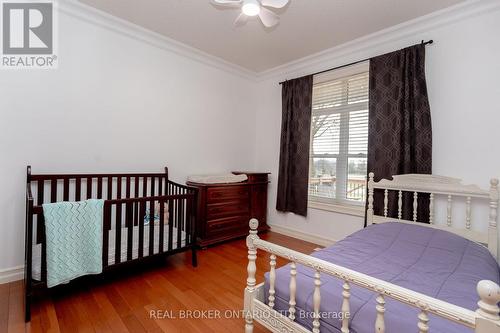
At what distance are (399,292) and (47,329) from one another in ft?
6.47

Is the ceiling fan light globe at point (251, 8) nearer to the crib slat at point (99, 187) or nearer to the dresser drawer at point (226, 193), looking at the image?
the dresser drawer at point (226, 193)

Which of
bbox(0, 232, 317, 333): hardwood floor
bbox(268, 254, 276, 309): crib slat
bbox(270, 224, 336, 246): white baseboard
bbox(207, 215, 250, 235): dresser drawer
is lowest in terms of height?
bbox(0, 232, 317, 333): hardwood floor

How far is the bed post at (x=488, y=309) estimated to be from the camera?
64cm

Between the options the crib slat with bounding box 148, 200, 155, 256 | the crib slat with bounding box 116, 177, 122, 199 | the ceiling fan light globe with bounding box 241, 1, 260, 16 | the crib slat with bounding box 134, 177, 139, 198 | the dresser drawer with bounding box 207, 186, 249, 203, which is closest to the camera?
the ceiling fan light globe with bounding box 241, 1, 260, 16

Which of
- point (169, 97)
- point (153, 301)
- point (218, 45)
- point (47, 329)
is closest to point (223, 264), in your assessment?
point (153, 301)

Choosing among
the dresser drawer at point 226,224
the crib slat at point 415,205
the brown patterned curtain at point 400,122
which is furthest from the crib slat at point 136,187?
the crib slat at point 415,205

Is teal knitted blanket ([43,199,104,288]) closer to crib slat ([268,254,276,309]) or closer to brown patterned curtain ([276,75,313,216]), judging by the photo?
crib slat ([268,254,276,309])

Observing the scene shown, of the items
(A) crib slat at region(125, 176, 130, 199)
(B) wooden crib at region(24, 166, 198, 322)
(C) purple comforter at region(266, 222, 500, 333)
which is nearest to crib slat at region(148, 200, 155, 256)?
(B) wooden crib at region(24, 166, 198, 322)

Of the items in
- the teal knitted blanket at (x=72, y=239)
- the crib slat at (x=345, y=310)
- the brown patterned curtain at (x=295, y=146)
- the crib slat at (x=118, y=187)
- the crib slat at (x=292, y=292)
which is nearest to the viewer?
the crib slat at (x=345, y=310)

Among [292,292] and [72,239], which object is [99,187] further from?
[292,292]

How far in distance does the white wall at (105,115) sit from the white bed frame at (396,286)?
2014 millimetres

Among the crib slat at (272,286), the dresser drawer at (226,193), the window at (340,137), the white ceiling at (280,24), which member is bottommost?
the crib slat at (272,286)

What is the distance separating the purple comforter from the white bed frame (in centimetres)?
4

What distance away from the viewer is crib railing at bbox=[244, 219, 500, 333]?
0.66 metres
